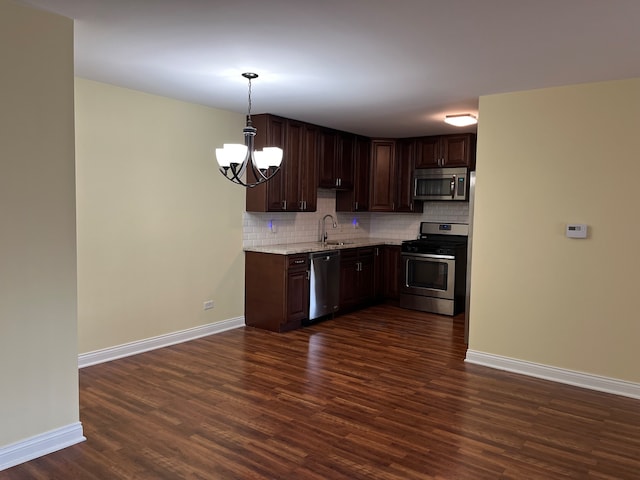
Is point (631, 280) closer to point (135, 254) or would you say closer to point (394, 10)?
point (394, 10)

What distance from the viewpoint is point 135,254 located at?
464cm

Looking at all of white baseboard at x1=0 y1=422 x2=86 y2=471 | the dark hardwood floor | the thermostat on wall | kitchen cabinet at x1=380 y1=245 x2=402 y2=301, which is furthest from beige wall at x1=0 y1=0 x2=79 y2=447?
kitchen cabinet at x1=380 y1=245 x2=402 y2=301

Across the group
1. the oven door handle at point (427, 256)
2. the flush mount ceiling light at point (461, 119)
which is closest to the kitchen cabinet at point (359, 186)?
the oven door handle at point (427, 256)

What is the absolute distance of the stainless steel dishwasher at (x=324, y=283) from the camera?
19.1 ft

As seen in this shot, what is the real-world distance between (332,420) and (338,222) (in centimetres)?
435

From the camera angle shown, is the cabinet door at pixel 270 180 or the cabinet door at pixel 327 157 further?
the cabinet door at pixel 327 157

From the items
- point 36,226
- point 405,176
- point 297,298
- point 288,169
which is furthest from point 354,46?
point 405,176

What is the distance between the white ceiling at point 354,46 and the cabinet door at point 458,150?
6.20 ft

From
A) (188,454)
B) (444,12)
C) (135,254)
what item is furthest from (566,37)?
(135,254)

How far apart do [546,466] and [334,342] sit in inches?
105

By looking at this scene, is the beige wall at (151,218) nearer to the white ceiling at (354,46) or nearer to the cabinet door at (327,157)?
the white ceiling at (354,46)

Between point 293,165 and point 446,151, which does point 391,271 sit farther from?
point 293,165

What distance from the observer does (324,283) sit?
6.02 m

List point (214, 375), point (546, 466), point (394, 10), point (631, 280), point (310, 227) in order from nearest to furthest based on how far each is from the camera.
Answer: point (394, 10) < point (546, 466) < point (631, 280) < point (214, 375) < point (310, 227)
